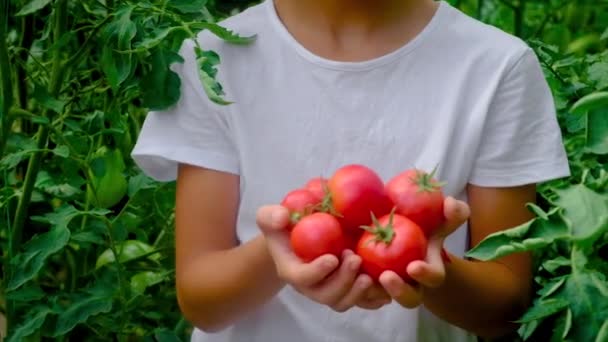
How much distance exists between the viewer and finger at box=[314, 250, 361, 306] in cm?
111

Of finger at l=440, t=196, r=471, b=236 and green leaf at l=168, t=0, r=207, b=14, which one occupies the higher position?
green leaf at l=168, t=0, r=207, b=14

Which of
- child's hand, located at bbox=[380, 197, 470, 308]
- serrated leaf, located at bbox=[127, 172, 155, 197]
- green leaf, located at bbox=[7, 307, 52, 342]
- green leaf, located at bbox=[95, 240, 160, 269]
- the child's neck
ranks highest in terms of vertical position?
the child's neck

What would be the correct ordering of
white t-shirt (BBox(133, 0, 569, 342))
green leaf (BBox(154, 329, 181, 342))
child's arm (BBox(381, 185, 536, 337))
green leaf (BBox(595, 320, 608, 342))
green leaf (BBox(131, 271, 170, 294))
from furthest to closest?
green leaf (BBox(131, 271, 170, 294)) → green leaf (BBox(154, 329, 181, 342)) → white t-shirt (BBox(133, 0, 569, 342)) → child's arm (BBox(381, 185, 536, 337)) → green leaf (BBox(595, 320, 608, 342))

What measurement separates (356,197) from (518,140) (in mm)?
395

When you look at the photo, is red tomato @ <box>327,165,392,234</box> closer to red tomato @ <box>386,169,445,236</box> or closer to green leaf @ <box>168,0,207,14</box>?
red tomato @ <box>386,169,445,236</box>

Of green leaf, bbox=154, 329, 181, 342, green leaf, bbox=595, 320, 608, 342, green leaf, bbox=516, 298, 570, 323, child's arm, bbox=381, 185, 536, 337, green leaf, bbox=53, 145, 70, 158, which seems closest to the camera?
green leaf, bbox=595, 320, 608, 342

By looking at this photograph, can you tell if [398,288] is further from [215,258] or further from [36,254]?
[36,254]

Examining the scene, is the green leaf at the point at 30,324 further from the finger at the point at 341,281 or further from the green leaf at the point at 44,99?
the finger at the point at 341,281

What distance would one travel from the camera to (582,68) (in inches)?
69.9

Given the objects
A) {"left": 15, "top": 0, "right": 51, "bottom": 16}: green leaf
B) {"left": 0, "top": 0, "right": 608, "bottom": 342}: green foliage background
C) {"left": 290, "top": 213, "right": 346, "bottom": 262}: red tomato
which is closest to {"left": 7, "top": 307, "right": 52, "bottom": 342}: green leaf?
{"left": 0, "top": 0, "right": 608, "bottom": 342}: green foliage background

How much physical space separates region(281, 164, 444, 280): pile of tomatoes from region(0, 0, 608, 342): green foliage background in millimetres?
73

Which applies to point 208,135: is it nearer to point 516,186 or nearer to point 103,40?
point 103,40

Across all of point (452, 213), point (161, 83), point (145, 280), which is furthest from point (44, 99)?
point (452, 213)

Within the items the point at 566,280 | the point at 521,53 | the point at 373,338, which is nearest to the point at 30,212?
the point at 373,338
